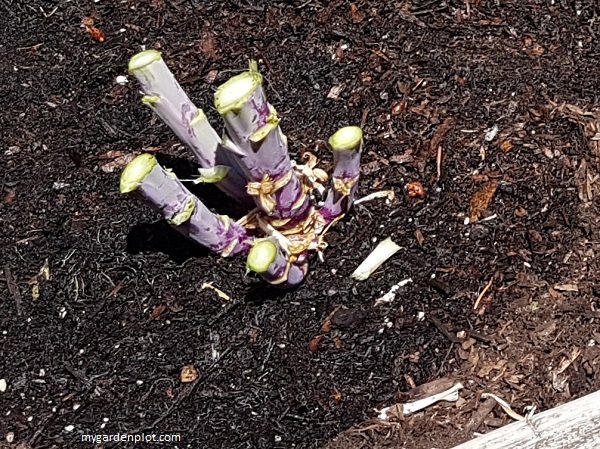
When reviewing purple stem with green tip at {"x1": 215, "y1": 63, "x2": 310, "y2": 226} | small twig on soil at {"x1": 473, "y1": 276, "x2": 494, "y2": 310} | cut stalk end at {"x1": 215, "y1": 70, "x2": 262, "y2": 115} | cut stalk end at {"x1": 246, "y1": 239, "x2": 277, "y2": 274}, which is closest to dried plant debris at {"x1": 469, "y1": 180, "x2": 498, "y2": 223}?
small twig on soil at {"x1": 473, "y1": 276, "x2": 494, "y2": 310}

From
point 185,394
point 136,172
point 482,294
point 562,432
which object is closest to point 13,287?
point 185,394

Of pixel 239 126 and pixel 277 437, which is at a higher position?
pixel 239 126

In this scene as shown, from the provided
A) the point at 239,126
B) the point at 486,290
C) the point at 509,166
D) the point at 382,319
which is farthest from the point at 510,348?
the point at 239,126

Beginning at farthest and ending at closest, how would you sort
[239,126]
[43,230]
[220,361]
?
1. [43,230]
2. [220,361]
3. [239,126]

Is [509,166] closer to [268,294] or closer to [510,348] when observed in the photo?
[510,348]

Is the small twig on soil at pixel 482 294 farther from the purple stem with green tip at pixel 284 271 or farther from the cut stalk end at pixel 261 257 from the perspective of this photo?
the cut stalk end at pixel 261 257

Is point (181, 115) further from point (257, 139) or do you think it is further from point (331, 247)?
point (331, 247)
